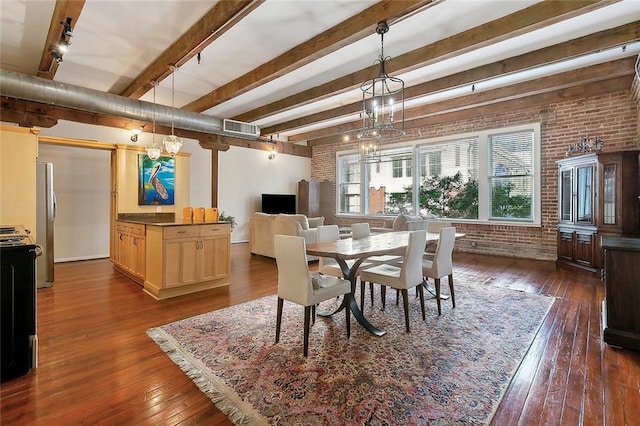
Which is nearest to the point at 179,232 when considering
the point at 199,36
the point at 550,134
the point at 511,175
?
the point at 199,36

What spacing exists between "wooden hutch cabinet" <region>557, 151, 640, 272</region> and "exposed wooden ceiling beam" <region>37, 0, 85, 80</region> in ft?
22.7

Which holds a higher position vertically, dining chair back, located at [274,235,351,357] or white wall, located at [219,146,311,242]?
white wall, located at [219,146,311,242]

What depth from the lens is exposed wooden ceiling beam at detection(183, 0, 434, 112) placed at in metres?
2.90

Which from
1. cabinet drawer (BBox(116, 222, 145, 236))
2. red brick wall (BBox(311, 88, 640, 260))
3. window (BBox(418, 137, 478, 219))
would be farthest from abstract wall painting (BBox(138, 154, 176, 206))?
red brick wall (BBox(311, 88, 640, 260))

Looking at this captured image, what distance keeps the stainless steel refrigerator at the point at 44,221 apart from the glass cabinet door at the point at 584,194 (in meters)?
8.04

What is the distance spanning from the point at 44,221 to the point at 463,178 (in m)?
7.70

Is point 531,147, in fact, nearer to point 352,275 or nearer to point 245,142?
point 352,275

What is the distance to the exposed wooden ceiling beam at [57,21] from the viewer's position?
281cm

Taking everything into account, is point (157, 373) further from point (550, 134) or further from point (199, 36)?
point (550, 134)

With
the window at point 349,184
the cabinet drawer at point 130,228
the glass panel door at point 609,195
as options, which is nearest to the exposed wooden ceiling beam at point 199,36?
the cabinet drawer at point 130,228

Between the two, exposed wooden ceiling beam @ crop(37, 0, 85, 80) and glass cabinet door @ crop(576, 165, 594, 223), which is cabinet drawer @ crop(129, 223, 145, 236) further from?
glass cabinet door @ crop(576, 165, 594, 223)

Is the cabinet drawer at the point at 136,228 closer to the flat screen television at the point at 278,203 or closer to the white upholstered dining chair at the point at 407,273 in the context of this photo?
the white upholstered dining chair at the point at 407,273

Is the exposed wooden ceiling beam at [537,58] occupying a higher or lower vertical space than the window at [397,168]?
higher

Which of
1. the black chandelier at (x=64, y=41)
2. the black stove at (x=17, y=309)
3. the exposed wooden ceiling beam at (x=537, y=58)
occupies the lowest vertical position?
the black stove at (x=17, y=309)
